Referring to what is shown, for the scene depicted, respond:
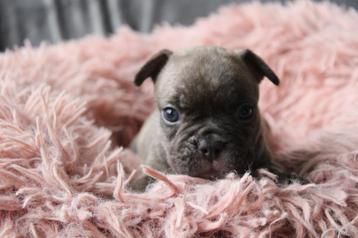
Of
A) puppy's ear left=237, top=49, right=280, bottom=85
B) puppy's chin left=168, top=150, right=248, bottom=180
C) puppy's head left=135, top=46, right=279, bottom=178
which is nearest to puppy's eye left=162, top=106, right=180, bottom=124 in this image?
puppy's head left=135, top=46, right=279, bottom=178

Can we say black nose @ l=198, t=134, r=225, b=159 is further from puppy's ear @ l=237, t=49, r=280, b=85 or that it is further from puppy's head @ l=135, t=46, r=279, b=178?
puppy's ear @ l=237, t=49, r=280, b=85

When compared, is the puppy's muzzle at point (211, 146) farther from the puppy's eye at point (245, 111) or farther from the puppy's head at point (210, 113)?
the puppy's eye at point (245, 111)

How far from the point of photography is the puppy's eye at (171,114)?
1343mm

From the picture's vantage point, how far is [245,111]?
4.32 feet

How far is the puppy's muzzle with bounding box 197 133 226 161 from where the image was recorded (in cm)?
121

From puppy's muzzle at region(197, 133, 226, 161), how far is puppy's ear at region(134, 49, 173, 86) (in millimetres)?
A: 324

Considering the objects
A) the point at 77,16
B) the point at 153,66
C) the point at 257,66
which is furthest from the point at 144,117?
the point at 77,16

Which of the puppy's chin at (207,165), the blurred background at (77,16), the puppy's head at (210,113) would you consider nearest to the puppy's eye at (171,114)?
the puppy's head at (210,113)

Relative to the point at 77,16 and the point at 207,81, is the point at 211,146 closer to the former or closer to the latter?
the point at 207,81

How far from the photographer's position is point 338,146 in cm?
136

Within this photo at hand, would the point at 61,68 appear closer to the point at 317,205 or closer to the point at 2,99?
the point at 2,99

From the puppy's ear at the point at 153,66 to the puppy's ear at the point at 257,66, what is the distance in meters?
0.21

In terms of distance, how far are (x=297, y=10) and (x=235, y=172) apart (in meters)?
1.09

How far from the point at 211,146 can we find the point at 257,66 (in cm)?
34
